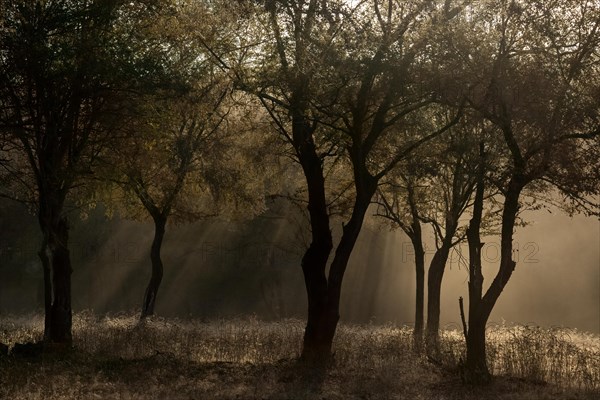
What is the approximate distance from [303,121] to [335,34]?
78.5 inches

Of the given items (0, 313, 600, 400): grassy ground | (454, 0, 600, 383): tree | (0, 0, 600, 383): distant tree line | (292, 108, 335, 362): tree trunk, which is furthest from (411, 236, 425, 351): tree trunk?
(454, 0, 600, 383): tree

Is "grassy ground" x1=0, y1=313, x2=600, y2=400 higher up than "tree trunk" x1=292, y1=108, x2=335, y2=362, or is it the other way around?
"tree trunk" x1=292, y1=108, x2=335, y2=362

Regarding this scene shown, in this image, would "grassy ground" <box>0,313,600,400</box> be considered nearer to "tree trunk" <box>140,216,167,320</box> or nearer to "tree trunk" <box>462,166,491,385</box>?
"tree trunk" <box>462,166,491,385</box>

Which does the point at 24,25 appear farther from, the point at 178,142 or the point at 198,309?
the point at 198,309

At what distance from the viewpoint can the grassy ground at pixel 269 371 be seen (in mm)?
13828

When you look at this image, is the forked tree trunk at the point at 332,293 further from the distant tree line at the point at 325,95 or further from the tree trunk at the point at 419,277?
the tree trunk at the point at 419,277

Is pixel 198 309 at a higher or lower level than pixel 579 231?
lower

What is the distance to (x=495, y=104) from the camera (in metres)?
15.3

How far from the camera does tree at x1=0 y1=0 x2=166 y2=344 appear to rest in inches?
675

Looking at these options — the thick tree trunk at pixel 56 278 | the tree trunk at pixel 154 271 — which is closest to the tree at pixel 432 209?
the tree trunk at pixel 154 271

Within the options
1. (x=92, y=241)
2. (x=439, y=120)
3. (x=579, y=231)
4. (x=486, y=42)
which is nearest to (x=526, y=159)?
(x=486, y=42)

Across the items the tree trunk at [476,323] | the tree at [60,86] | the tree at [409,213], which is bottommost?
the tree trunk at [476,323]

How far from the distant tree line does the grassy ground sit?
90 centimetres

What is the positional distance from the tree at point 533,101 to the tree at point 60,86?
7.43 m
